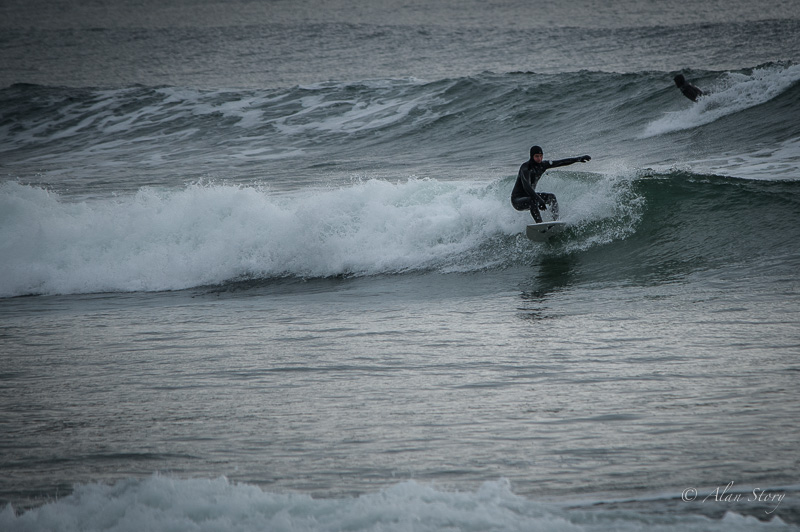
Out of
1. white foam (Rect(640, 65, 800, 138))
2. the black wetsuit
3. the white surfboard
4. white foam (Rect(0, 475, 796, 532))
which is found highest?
white foam (Rect(640, 65, 800, 138))

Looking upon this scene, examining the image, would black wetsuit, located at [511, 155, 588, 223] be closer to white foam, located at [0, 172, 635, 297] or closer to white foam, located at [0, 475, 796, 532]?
white foam, located at [0, 172, 635, 297]

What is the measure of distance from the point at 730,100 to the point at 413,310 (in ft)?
40.6

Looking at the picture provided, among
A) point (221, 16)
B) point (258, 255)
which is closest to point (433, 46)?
point (221, 16)

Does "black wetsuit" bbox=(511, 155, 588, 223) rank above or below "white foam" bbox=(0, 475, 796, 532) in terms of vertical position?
above

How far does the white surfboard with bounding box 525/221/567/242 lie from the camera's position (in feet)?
37.1

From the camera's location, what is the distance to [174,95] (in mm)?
30359

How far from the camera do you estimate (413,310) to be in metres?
9.30

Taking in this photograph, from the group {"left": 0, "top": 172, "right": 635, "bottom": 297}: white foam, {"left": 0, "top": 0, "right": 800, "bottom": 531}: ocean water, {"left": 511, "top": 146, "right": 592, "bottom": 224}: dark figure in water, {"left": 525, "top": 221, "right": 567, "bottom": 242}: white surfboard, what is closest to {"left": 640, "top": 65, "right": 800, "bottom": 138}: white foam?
{"left": 0, "top": 0, "right": 800, "bottom": 531}: ocean water

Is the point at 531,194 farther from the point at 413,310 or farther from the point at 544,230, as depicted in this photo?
the point at 413,310

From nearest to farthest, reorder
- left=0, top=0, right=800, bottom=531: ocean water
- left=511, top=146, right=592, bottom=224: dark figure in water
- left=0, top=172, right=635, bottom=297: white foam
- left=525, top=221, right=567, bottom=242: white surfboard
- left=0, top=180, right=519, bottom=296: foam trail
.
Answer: left=0, top=0, right=800, bottom=531: ocean water
left=511, top=146, right=592, bottom=224: dark figure in water
left=525, top=221, right=567, bottom=242: white surfboard
left=0, top=172, right=635, bottom=297: white foam
left=0, top=180, right=519, bottom=296: foam trail

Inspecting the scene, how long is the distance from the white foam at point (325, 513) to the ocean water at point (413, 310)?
0.02m

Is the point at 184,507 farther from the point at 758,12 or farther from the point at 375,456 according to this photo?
the point at 758,12

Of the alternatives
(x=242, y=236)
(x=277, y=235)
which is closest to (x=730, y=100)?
(x=277, y=235)

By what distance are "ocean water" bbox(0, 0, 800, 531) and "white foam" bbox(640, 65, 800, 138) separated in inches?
3.5
